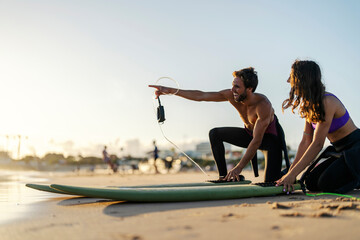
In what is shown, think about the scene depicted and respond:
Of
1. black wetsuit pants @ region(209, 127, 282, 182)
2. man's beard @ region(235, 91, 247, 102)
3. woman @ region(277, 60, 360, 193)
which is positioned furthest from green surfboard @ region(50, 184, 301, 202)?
man's beard @ region(235, 91, 247, 102)

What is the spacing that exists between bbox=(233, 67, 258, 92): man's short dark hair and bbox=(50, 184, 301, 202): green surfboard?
1.38m

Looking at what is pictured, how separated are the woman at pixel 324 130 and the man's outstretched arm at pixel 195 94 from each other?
1.03m

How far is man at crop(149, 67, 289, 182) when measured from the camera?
4133 millimetres

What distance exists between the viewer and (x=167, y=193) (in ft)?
10.3

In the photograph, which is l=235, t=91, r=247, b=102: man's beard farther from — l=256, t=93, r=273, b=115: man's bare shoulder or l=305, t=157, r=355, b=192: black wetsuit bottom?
l=305, t=157, r=355, b=192: black wetsuit bottom

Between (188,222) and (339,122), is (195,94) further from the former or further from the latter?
(188,222)

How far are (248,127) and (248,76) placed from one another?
74cm

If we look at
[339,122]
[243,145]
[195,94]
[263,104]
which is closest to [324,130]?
[339,122]

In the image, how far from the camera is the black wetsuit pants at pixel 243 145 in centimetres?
434

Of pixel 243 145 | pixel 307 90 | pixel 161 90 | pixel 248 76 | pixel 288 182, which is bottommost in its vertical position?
pixel 288 182

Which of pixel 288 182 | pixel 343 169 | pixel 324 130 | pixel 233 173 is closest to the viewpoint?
pixel 324 130

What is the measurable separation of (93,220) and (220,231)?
37.3 inches

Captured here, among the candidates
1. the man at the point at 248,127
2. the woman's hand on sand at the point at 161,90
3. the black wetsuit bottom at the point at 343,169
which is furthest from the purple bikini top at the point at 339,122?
the woman's hand on sand at the point at 161,90

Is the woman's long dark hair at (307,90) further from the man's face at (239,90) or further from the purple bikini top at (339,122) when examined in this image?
the man's face at (239,90)
